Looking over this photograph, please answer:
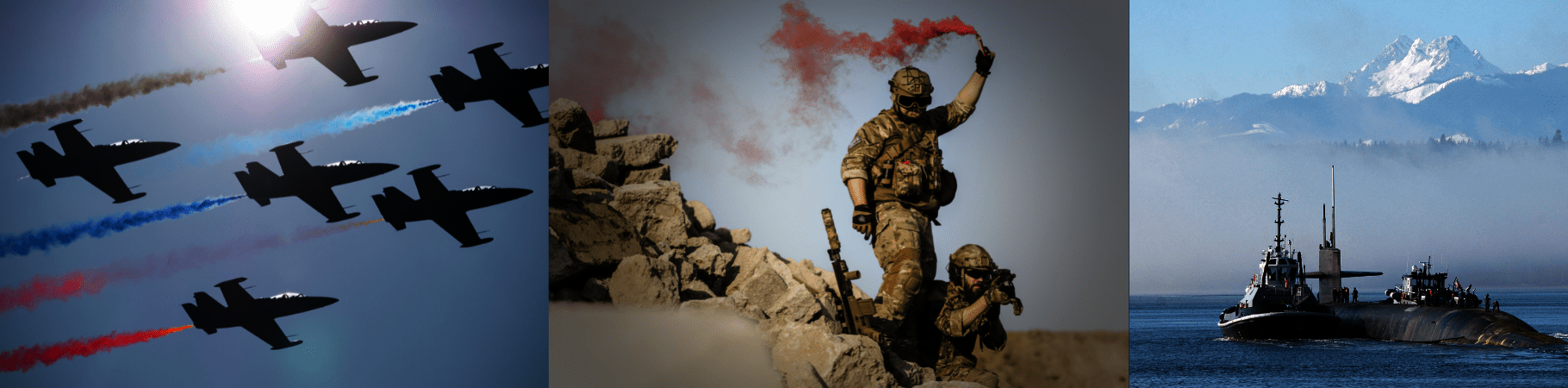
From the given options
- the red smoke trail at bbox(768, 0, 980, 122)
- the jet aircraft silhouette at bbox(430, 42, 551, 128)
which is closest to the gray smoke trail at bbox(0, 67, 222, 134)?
the jet aircraft silhouette at bbox(430, 42, 551, 128)

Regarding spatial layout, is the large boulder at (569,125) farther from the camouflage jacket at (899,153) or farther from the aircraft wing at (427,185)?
the camouflage jacket at (899,153)

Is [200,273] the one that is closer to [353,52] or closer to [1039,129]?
[353,52]

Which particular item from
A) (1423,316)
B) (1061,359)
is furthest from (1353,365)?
(1061,359)

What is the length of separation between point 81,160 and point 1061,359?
14.2 feet

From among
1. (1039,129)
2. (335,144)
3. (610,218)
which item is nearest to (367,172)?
(335,144)

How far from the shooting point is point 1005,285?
4539mm

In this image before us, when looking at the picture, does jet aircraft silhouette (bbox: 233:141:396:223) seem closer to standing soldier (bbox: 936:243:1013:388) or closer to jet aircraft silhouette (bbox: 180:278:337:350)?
jet aircraft silhouette (bbox: 180:278:337:350)

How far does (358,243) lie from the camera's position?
4.35m

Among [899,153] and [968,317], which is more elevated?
[899,153]

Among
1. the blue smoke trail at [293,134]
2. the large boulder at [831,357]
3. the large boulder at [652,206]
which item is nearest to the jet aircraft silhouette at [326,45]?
the blue smoke trail at [293,134]

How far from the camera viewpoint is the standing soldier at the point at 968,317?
4.47 meters

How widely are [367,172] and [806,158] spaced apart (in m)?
1.94

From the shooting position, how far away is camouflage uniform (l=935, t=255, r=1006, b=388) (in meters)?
4.48

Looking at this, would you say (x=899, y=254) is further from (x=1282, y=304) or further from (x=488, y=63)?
(x=1282, y=304)
